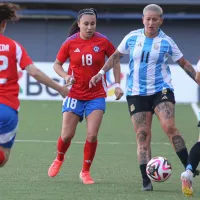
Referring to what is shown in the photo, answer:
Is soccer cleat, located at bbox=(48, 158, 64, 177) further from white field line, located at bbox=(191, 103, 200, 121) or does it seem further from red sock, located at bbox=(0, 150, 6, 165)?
white field line, located at bbox=(191, 103, 200, 121)

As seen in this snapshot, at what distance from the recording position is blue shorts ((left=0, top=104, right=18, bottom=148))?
7.55 m

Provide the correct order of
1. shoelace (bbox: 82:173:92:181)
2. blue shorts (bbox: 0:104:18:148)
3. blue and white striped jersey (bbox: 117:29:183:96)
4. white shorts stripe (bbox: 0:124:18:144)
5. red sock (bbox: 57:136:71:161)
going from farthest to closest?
1. red sock (bbox: 57:136:71:161)
2. shoelace (bbox: 82:173:92:181)
3. blue and white striped jersey (bbox: 117:29:183:96)
4. white shorts stripe (bbox: 0:124:18:144)
5. blue shorts (bbox: 0:104:18:148)

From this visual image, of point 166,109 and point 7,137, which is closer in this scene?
point 7,137

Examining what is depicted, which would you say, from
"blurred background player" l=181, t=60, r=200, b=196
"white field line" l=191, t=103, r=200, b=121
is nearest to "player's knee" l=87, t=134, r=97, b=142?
"blurred background player" l=181, t=60, r=200, b=196

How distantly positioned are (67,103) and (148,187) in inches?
65.2

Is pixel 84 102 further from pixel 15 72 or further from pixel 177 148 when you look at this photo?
pixel 15 72

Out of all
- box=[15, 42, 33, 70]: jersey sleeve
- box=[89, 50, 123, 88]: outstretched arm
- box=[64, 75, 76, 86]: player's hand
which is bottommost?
box=[64, 75, 76, 86]: player's hand

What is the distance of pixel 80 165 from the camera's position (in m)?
11.5

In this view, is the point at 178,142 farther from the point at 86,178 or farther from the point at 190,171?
the point at 86,178

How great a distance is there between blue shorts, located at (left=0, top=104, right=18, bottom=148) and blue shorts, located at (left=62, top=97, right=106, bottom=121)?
8.01ft

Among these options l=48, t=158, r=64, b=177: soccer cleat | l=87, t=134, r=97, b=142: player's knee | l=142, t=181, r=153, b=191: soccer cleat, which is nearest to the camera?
l=142, t=181, r=153, b=191: soccer cleat

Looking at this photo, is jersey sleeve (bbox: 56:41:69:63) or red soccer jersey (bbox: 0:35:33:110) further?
jersey sleeve (bbox: 56:41:69:63)

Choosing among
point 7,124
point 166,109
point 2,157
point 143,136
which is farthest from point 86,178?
point 7,124

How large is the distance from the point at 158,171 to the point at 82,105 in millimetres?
1659
